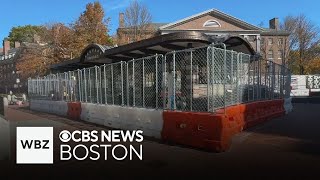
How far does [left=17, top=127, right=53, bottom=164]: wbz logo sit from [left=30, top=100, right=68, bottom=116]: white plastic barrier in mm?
14123

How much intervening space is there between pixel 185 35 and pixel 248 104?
3.17m

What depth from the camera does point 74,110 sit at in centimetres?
2130

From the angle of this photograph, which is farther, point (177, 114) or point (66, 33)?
point (66, 33)

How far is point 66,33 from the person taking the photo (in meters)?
46.5

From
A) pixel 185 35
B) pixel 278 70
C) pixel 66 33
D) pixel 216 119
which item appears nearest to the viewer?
pixel 216 119

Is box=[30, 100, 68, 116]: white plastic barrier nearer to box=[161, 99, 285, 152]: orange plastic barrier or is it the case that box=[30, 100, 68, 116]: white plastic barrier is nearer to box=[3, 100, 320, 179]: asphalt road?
box=[161, 99, 285, 152]: orange plastic barrier

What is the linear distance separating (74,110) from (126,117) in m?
7.28

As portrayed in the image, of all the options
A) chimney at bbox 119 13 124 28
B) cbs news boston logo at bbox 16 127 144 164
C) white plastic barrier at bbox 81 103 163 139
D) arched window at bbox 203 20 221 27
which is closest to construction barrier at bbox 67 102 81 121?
white plastic barrier at bbox 81 103 163 139

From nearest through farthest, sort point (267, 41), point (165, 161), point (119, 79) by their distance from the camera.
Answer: point (165, 161) < point (119, 79) < point (267, 41)

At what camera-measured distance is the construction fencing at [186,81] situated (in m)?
11.2

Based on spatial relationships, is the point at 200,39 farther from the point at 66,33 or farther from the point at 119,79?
the point at 66,33

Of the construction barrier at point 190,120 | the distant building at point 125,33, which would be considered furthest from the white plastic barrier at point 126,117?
the distant building at point 125,33

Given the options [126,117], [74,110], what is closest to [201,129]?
[126,117]

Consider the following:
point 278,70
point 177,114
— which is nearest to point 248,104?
point 177,114
